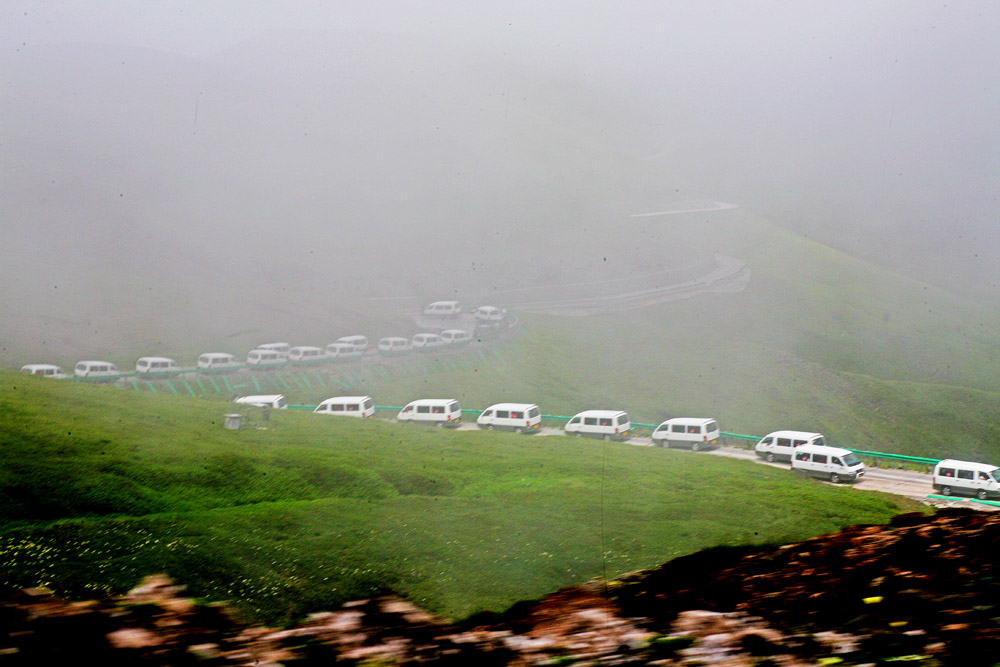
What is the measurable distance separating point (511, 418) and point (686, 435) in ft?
16.4

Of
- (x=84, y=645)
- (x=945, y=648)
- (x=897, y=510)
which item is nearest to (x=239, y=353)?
(x=84, y=645)

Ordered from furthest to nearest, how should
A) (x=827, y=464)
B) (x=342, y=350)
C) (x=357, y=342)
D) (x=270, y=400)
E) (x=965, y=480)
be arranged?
(x=357, y=342), (x=342, y=350), (x=827, y=464), (x=270, y=400), (x=965, y=480)

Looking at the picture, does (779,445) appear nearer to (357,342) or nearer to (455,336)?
(455,336)

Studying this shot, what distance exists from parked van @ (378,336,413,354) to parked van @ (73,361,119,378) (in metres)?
7.56

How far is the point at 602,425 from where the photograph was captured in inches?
858

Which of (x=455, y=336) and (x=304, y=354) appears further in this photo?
(x=455, y=336)

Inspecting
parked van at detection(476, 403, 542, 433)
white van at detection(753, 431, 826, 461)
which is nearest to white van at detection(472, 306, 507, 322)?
parked van at detection(476, 403, 542, 433)

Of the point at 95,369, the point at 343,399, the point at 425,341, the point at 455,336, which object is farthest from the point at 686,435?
the point at 95,369

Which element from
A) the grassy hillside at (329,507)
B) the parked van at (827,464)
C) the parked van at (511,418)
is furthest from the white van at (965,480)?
the parked van at (511,418)

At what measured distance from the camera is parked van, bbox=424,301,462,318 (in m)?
27.4

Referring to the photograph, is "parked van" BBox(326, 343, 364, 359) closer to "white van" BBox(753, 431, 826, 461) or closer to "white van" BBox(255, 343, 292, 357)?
"white van" BBox(255, 343, 292, 357)

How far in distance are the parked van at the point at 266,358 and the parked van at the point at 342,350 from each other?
54.7 inches

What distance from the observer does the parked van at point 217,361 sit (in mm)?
19422

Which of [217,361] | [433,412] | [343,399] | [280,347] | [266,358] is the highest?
[280,347]
